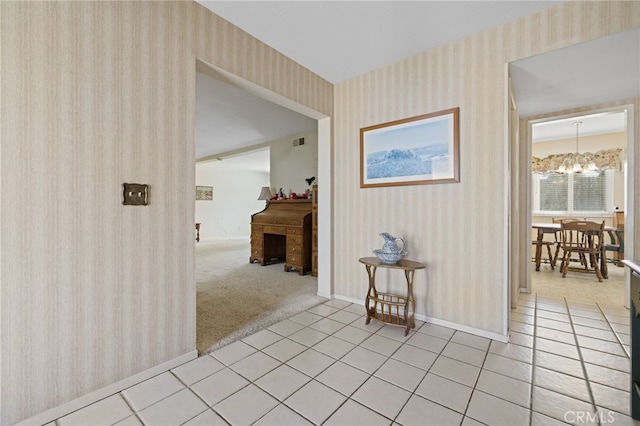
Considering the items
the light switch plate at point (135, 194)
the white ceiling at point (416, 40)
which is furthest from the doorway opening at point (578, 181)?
the light switch plate at point (135, 194)

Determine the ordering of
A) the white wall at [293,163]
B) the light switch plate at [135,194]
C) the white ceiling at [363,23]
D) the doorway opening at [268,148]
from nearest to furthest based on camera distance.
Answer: the light switch plate at [135,194] → the white ceiling at [363,23] → the doorway opening at [268,148] → the white wall at [293,163]

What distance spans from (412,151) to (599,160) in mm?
5489

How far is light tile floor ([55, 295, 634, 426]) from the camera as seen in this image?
4.73 feet

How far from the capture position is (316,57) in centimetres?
278

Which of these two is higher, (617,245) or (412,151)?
(412,151)

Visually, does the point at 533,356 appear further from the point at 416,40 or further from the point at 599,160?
the point at 599,160

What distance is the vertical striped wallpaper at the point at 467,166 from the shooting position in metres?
2.10

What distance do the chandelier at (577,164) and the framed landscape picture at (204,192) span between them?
9.89m

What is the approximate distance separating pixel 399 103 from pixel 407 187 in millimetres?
878

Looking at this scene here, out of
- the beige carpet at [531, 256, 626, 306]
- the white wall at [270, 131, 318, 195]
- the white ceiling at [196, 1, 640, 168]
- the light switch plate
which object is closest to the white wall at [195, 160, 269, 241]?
the white wall at [270, 131, 318, 195]

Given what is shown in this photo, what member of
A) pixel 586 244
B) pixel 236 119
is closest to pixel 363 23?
pixel 236 119

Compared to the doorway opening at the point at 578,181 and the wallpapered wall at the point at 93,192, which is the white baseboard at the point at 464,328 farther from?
the doorway opening at the point at 578,181

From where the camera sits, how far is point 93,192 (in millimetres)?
1572

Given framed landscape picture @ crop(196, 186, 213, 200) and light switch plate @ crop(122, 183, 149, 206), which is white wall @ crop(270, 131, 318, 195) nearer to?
light switch plate @ crop(122, 183, 149, 206)
